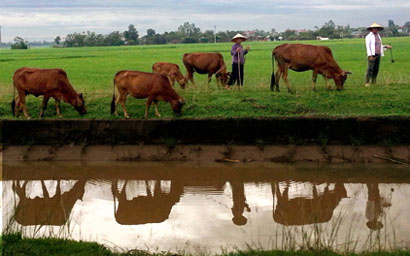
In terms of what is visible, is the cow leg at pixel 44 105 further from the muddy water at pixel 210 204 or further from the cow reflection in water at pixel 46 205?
the cow reflection in water at pixel 46 205

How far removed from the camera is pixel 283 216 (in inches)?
259

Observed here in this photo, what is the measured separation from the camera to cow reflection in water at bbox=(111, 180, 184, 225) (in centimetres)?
667

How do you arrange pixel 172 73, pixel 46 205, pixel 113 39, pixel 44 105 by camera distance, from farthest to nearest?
pixel 113 39, pixel 172 73, pixel 44 105, pixel 46 205

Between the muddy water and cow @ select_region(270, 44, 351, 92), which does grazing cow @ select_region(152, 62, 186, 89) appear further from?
the muddy water

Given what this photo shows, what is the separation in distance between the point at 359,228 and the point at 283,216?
0.99m

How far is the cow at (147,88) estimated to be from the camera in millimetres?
10507

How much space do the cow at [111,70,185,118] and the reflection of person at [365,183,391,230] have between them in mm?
4370

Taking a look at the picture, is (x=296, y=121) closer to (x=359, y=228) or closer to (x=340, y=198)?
(x=340, y=198)

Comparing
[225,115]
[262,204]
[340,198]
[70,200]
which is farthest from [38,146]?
[340,198]

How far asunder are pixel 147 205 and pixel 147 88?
3.74m

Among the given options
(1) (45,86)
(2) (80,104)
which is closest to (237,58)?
(2) (80,104)

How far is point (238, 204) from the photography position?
7.22 meters

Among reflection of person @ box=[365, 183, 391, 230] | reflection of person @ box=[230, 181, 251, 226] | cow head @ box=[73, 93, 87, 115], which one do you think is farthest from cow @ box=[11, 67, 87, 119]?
reflection of person @ box=[365, 183, 391, 230]

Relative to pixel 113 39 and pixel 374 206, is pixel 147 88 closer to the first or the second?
pixel 374 206
